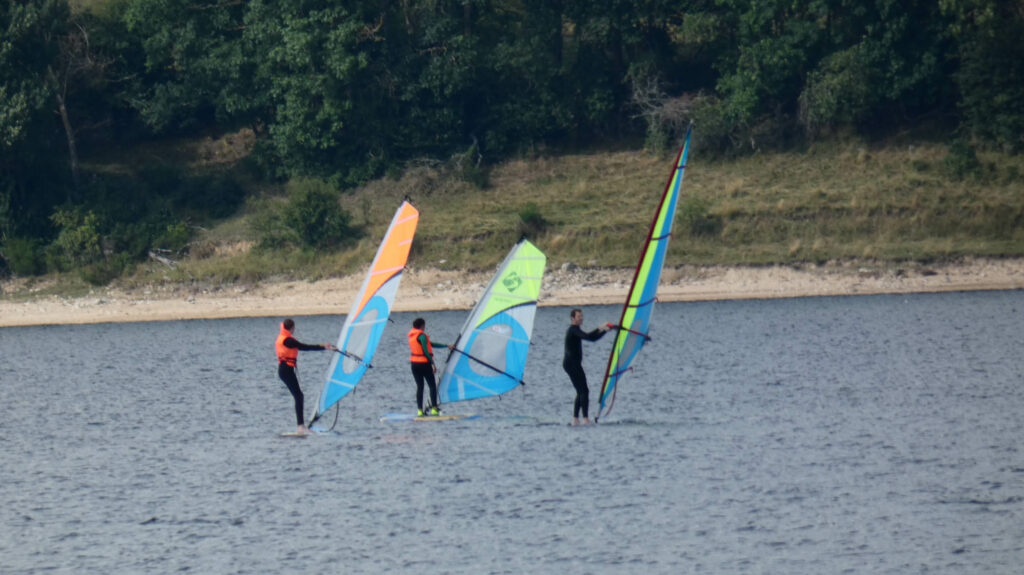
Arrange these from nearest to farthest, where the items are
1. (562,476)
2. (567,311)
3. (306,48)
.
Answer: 1. (562,476)
2. (567,311)
3. (306,48)

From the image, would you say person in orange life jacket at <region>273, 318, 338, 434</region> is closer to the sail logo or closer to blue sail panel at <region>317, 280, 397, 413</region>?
blue sail panel at <region>317, 280, 397, 413</region>

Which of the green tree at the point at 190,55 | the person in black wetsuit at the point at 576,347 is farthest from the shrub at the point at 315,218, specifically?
the person in black wetsuit at the point at 576,347

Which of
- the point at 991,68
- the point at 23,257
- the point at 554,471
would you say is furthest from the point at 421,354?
the point at 991,68

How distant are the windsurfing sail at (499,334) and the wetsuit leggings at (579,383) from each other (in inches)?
36.0

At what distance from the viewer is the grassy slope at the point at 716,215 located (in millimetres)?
41344

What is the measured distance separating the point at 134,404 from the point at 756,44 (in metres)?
29.3

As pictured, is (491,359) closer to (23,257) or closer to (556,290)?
(556,290)

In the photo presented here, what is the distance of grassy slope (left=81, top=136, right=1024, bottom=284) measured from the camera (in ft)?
136

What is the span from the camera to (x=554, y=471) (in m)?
19.0

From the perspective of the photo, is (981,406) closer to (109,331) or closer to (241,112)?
(109,331)

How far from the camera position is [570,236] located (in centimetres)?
4272

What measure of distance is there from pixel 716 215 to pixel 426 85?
1326 cm

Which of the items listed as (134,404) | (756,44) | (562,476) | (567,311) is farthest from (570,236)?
(562,476)

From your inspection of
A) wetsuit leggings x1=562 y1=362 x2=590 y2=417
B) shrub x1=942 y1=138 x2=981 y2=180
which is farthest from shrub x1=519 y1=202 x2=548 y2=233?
wetsuit leggings x1=562 y1=362 x2=590 y2=417
